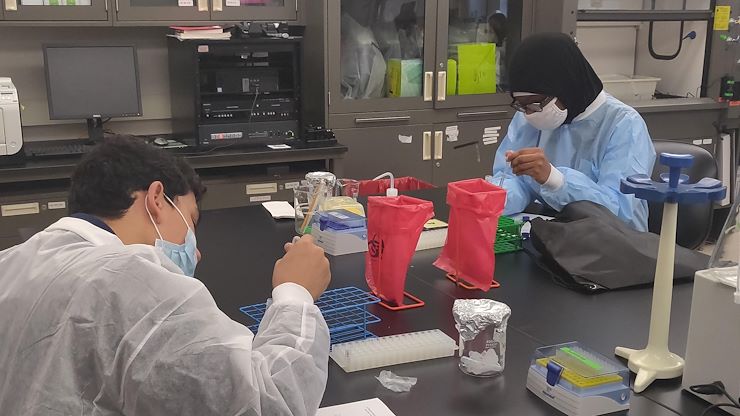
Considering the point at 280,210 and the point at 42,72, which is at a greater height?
the point at 42,72

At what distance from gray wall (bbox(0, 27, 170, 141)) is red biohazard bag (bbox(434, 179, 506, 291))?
89.6 inches

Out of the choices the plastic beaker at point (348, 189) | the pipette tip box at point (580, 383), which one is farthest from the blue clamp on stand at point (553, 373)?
the plastic beaker at point (348, 189)

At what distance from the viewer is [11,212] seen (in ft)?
9.71

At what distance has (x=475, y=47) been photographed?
3904mm

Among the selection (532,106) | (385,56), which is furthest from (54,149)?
(532,106)

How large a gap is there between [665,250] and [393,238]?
1.75 ft

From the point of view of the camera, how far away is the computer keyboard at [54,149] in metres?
3.11

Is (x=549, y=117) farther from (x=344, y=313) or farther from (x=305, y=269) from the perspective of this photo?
(x=305, y=269)

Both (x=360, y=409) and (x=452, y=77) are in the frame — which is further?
(x=452, y=77)

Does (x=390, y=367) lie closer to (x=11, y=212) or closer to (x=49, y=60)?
(x=11, y=212)

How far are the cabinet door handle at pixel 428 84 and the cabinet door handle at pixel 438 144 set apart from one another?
19cm

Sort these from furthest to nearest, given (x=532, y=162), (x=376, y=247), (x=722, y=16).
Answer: (x=722, y=16)
(x=532, y=162)
(x=376, y=247)

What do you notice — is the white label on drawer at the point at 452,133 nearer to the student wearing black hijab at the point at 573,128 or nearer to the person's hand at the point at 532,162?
the student wearing black hijab at the point at 573,128

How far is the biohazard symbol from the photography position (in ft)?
5.19
